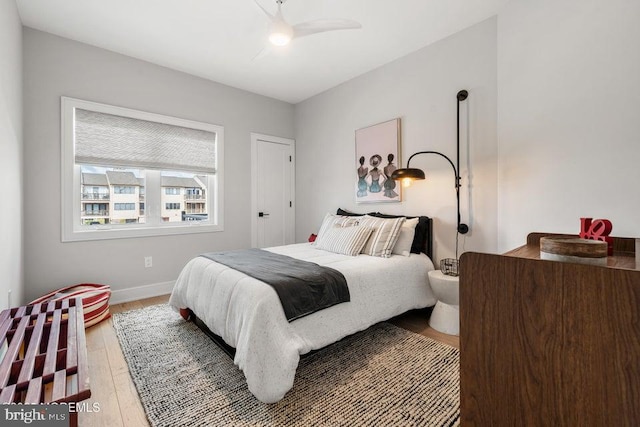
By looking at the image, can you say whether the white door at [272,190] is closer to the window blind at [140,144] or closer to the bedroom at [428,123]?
the bedroom at [428,123]

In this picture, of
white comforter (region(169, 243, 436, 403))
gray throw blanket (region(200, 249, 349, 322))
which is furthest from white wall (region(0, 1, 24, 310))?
gray throw blanket (region(200, 249, 349, 322))

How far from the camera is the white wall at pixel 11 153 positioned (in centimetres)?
185

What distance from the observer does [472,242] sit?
265 centimetres

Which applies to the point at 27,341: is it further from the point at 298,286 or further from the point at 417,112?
the point at 417,112

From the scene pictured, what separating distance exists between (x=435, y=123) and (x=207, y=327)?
286cm

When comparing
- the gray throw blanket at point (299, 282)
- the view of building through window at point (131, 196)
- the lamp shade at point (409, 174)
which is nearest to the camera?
the gray throw blanket at point (299, 282)

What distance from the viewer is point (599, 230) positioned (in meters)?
1.23

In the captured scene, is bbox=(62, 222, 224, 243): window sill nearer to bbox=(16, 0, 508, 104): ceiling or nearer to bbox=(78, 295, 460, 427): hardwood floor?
bbox=(78, 295, 460, 427): hardwood floor

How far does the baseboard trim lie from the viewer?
316 cm

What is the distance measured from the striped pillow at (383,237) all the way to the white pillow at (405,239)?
5 centimetres

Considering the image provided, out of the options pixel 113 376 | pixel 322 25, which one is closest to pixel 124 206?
pixel 113 376

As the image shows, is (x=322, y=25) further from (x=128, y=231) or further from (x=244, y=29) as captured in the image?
(x=128, y=231)

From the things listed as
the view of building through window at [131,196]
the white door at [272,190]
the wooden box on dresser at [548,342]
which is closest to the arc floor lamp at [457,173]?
the wooden box on dresser at [548,342]

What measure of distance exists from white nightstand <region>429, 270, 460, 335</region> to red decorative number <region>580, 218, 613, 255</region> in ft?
3.47
